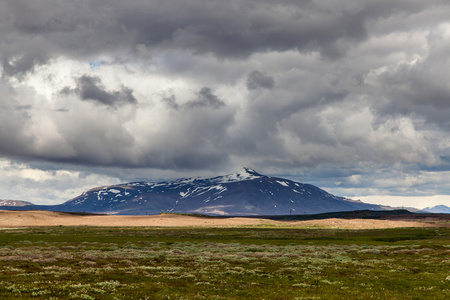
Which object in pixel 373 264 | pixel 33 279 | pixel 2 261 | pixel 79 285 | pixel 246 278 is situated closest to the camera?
pixel 79 285

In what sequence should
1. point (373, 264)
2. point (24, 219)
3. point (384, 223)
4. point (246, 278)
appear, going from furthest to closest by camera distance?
1. point (24, 219)
2. point (384, 223)
3. point (373, 264)
4. point (246, 278)

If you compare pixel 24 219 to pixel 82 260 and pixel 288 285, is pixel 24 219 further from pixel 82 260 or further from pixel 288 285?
pixel 288 285

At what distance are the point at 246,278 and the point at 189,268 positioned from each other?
311 inches

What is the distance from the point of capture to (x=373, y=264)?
1813 inches

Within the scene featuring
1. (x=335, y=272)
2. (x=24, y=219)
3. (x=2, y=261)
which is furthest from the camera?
(x=24, y=219)

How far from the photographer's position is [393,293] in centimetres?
2925

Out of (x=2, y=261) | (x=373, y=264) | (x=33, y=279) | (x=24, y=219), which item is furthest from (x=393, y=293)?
(x=24, y=219)

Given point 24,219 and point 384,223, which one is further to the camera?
point 24,219

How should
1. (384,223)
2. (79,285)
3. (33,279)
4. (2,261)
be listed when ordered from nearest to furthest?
(79,285) < (33,279) < (2,261) < (384,223)

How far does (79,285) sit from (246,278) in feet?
47.2

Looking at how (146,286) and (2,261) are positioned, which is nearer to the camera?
(146,286)

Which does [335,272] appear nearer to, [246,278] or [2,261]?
[246,278]

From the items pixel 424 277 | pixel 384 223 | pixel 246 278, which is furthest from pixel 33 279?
pixel 384 223

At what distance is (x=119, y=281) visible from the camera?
106 ft
